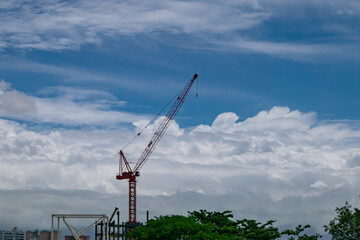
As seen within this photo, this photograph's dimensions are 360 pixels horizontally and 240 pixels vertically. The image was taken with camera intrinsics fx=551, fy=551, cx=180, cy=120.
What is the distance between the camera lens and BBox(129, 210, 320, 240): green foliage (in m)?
80.8

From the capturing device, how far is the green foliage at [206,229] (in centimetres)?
8076

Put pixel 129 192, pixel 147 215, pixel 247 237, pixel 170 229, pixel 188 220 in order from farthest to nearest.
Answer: pixel 129 192 → pixel 147 215 → pixel 247 237 → pixel 188 220 → pixel 170 229

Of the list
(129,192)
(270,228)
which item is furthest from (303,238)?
(129,192)

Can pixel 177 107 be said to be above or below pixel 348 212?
above

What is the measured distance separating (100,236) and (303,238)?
212 feet

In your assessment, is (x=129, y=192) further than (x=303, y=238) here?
Yes

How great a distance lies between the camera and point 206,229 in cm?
8275

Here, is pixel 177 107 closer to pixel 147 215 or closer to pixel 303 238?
pixel 147 215

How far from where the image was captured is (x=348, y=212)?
89.6 metres

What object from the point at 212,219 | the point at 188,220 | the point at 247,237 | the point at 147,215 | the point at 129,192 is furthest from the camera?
the point at 129,192

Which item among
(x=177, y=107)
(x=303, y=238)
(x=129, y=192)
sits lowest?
(x=303, y=238)

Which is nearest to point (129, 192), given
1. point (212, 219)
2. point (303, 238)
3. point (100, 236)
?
point (100, 236)

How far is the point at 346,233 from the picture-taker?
89.5m

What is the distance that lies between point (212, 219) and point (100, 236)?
50.2m
